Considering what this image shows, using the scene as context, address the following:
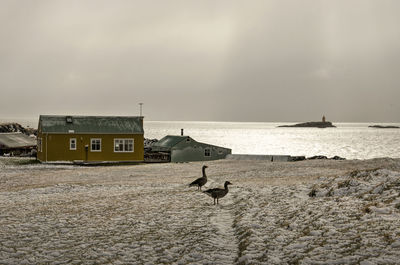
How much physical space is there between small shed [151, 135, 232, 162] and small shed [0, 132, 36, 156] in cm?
1864

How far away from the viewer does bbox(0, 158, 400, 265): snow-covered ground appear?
31.5 ft

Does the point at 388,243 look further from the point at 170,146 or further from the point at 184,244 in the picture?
the point at 170,146

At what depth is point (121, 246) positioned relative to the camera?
35.3 feet

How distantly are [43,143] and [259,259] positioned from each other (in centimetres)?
4550

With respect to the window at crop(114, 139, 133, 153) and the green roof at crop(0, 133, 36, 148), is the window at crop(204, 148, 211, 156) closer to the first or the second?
the window at crop(114, 139, 133, 153)

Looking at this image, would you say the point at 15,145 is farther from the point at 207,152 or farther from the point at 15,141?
the point at 207,152

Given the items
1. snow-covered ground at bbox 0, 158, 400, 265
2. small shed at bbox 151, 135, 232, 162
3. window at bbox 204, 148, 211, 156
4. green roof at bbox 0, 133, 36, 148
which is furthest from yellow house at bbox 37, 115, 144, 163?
snow-covered ground at bbox 0, 158, 400, 265

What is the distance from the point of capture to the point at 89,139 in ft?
166

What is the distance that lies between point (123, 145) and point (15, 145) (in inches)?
775

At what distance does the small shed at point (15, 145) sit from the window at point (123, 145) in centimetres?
1746

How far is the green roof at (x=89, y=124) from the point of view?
50.0 meters

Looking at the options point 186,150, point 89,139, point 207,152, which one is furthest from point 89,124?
point 207,152

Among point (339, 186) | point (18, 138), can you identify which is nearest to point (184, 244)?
point (339, 186)

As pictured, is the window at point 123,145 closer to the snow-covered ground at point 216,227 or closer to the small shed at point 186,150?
the small shed at point 186,150
